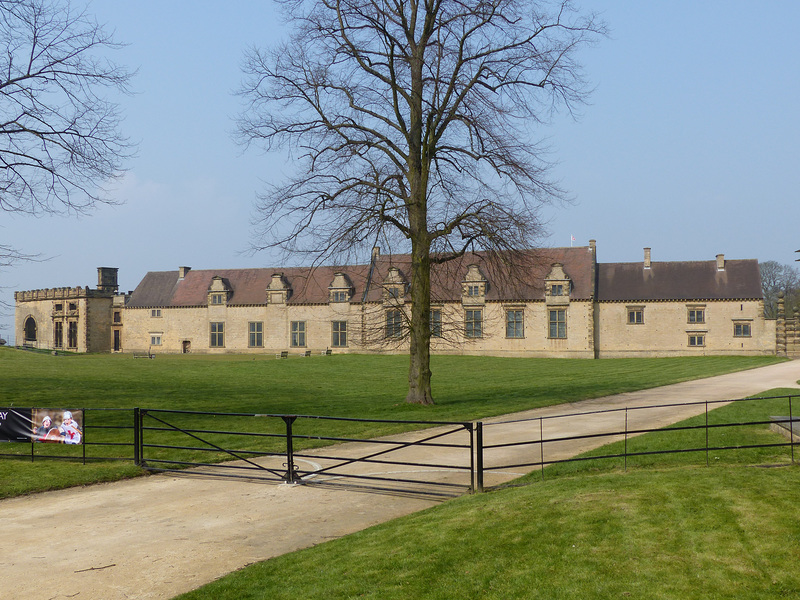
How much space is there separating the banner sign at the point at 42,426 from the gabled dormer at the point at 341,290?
170ft

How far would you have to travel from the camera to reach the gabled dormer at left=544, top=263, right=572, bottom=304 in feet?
203

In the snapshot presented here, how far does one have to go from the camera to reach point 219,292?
237ft

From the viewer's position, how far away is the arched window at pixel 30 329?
87.1 metres

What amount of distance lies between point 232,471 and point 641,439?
31.2 feet

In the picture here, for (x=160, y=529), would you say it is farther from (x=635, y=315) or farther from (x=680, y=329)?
(x=680, y=329)

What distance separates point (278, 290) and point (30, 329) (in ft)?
124

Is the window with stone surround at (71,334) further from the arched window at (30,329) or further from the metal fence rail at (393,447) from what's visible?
the metal fence rail at (393,447)

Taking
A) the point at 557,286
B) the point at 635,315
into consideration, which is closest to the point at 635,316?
the point at 635,315

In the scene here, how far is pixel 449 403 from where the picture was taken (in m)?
26.2

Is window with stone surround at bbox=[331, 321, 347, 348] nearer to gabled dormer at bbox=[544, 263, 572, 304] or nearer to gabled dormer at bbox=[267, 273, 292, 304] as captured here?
gabled dormer at bbox=[267, 273, 292, 304]

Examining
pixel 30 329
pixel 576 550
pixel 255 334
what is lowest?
pixel 576 550

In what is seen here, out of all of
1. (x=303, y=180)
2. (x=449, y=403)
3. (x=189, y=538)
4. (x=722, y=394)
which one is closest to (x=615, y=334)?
(x=722, y=394)

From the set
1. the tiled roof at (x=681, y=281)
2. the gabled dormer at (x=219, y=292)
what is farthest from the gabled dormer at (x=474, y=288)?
the gabled dormer at (x=219, y=292)

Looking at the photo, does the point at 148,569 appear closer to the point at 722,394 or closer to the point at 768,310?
the point at 722,394
